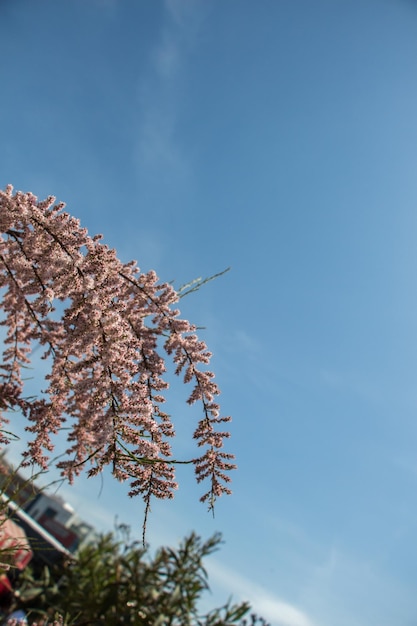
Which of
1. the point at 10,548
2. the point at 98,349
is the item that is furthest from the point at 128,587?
the point at 98,349

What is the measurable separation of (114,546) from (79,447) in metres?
4.94

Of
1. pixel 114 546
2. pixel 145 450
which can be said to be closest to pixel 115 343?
pixel 145 450

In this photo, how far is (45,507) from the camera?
6588 cm

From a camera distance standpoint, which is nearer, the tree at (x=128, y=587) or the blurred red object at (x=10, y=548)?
the tree at (x=128, y=587)

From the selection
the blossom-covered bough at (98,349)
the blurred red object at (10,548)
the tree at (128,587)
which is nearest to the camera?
the tree at (128,587)

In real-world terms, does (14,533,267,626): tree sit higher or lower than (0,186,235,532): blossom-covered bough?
lower

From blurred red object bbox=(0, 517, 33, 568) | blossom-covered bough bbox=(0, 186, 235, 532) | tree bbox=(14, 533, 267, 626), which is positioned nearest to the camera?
tree bbox=(14, 533, 267, 626)

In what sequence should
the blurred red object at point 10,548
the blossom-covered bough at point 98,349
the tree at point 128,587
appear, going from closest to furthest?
the tree at point 128,587 < the blurred red object at point 10,548 < the blossom-covered bough at point 98,349

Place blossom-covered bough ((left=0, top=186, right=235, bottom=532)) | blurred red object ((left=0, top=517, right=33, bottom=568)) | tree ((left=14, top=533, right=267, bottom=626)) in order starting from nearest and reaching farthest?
tree ((left=14, top=533, right=267, bottom=626)), blurred red object ((left=0, top=517, right=33, bottom=568)), blossom-covered bough ((left=0, top=186, right=235, bottom=532))

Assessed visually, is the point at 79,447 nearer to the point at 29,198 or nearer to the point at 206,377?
the point at 206,377

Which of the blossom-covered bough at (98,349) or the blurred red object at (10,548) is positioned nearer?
the blurred red object at (10,548)

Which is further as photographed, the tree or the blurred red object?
the blurred red object

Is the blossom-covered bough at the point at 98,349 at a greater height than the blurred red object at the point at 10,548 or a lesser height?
greater

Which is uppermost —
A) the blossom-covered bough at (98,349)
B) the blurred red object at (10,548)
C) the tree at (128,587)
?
the blossom-covered bough at (98,349)
